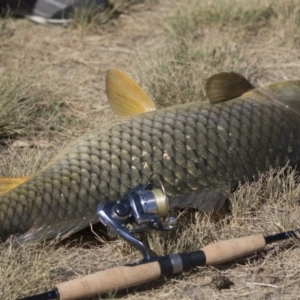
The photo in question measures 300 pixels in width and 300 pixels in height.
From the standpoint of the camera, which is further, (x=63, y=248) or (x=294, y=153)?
(x=294, y=153)

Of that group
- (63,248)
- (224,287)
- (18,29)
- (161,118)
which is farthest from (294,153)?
(18,29)

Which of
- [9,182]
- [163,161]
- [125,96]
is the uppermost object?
[125,96]

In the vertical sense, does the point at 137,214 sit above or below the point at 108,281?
above

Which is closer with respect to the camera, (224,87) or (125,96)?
(224,87)

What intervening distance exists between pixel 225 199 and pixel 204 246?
1.01ft

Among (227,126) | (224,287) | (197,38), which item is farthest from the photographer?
(197,38)

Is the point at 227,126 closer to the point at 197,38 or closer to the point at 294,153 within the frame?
the point at 294,153

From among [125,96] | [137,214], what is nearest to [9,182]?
[137,214]

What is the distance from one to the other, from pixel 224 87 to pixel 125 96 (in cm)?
52

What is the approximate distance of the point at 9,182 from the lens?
3578 millimetres

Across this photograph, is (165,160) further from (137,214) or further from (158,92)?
(158,92)

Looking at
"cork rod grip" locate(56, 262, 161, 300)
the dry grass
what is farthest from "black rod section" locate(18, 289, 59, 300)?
the dry grass

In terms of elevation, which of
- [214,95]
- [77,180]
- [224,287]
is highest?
[214,95]

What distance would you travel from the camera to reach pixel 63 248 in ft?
11.5
